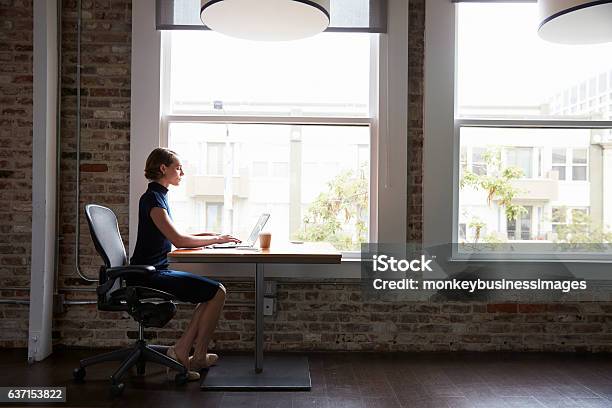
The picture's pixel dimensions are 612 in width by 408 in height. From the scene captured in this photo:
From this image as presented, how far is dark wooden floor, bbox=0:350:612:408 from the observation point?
358 cm

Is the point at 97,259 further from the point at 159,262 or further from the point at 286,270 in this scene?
the point at 286,270

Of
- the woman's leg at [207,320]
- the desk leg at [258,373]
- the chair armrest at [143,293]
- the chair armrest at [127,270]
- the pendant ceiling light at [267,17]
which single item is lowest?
the desk leg at [258,373]

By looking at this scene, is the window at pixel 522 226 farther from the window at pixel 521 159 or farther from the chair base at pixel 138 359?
the chair base at pixel 138 359

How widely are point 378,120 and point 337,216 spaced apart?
2.70 feet

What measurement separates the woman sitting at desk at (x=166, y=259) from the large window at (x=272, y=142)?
2.56 ft

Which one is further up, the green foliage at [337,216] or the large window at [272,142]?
the large window at [272,142]

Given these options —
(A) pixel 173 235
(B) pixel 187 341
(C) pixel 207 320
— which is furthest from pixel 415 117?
(B) pixel 187 341

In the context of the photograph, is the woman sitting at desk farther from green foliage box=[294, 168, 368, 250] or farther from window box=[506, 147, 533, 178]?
window box=[506, 147, 533, 178]

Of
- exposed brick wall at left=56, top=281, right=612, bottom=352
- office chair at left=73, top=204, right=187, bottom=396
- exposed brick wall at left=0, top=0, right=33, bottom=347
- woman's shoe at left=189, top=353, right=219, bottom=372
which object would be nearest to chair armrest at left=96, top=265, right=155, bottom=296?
office chair at left=73, top=204, right=187, bottom=396

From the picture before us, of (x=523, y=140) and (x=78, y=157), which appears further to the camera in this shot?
(x=523, y=140)

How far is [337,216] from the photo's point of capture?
4.91 meters

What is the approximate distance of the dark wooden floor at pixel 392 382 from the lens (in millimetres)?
3582

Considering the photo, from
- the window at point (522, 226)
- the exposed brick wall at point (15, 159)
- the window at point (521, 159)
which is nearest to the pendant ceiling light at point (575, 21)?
the window at point (521, 159)

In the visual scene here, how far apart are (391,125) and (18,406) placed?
314cm
